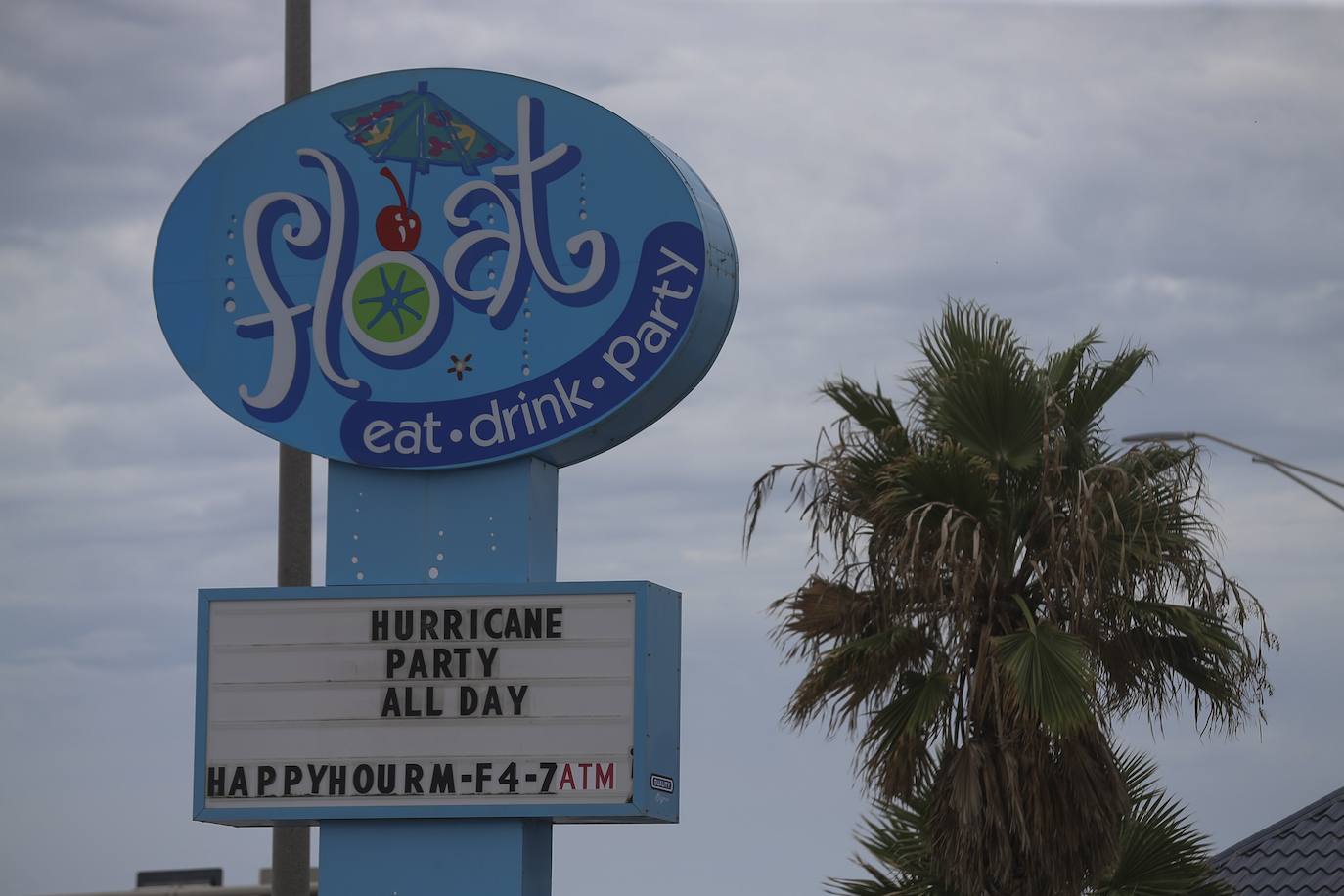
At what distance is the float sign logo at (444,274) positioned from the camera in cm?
1207

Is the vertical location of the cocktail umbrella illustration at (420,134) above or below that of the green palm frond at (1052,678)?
above

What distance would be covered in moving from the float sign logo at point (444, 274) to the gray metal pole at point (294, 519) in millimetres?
1186

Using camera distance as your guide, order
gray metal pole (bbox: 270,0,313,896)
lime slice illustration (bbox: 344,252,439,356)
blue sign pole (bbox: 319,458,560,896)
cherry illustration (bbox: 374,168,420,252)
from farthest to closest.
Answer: gray metal pole (bbox: 270,0,313,896) < cherry illustration (bbox: 374,168,420,252) < lime slice illustration (bbox: 344,252,439,356) < blue sign pole (bbox: 319,458,560,896)

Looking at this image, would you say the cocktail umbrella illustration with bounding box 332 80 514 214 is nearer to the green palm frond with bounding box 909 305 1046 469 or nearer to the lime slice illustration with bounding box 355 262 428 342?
the lime slice illustration with bounding box 355 262 428 342

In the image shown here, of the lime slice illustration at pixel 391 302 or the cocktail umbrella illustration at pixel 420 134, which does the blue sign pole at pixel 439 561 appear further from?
the cocktail umbrella illustration at pixel 420 134

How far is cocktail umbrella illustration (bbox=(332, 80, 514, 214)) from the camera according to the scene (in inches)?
495

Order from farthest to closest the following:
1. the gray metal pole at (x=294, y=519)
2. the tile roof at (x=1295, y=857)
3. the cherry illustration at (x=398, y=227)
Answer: the tile roof at (x=1295, y=857), the gray metal pole at (x=294, y=519), the cherry illustration at (x=398, y=227)

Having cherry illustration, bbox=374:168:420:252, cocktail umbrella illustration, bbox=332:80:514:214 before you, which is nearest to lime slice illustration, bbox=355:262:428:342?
cherry illustration, bbox=374:168:420:252

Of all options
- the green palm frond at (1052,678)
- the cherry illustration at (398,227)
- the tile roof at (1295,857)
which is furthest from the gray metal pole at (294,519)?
the tile roof at (1295,857)

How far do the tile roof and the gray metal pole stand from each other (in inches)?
403

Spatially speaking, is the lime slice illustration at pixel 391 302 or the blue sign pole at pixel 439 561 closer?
the blue sign pole at pixel 439 561

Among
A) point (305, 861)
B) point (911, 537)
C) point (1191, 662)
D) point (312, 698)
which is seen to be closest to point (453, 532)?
point (312, 698)

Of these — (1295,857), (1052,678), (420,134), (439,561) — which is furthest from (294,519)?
(1295,857)

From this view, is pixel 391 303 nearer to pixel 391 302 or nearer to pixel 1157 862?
pixel 391 302
